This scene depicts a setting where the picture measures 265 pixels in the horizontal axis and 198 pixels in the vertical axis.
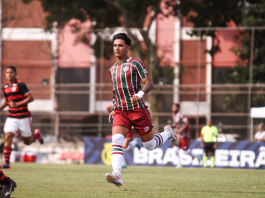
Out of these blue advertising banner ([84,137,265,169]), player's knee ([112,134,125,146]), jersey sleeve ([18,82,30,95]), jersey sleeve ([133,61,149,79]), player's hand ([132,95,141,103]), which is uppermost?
jersey sleeve ([133,61,149,79])

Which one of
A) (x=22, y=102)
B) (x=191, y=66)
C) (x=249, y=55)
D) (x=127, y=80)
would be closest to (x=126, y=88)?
(x=127, y=80)

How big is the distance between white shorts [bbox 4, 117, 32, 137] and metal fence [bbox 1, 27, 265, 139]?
16.3 metres

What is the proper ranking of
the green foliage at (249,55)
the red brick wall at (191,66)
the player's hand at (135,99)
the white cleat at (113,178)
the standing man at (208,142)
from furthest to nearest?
the red brick wall at (191,66) → the green foliage at (249,55) → the standing man at (208,142) → the player's hand at (135,99) → the white cleat at (113,178)

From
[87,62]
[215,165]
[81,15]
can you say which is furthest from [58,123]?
[215,165]

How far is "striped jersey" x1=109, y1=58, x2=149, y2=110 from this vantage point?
24.4 feet

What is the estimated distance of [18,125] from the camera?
11633 millimetres

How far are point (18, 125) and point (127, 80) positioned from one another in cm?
515

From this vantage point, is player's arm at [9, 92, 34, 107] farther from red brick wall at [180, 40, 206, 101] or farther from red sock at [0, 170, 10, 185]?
red brick wall at [180, 40, 206, 101]

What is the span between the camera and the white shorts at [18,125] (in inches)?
454

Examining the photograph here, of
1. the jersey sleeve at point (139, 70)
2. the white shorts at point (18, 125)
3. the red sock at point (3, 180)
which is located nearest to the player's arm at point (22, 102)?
the white shorts at point (18, 125)

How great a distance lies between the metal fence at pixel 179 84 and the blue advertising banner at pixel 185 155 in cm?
822

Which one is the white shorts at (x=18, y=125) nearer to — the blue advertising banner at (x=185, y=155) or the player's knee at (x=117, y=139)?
the player's knee at (x=117, y=139)

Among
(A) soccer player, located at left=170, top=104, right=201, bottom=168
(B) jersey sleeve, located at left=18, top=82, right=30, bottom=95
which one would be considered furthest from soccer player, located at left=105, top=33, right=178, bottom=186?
(A) soccer player, located at left=170, top=104, right=201, bottom=168

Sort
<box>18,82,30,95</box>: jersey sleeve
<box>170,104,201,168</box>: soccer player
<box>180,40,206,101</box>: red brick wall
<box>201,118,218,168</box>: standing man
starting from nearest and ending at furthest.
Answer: <box>18,82,30,95</box>: jersey sleeve < <box>170,104,201,168</box>: soccer player < <box>201,118,218,168</box>: standing man < <box>180,40,206,101</box>: red brick wall
